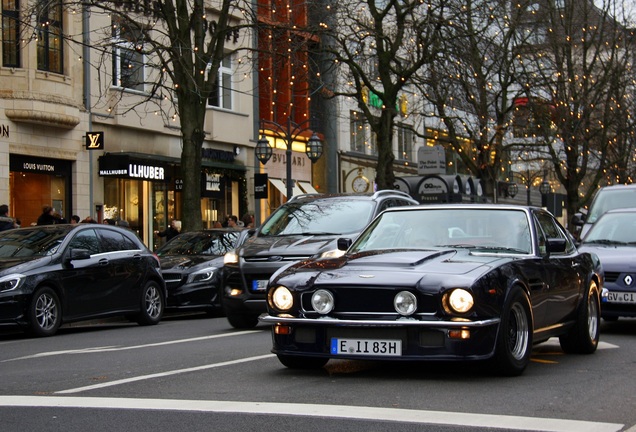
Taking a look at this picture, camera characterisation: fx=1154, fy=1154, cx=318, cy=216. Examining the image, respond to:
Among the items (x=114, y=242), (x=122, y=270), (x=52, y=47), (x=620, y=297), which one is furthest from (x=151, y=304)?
(x=52, y=47)

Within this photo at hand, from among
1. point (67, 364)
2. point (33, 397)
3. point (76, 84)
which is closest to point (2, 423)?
point (33, 397)

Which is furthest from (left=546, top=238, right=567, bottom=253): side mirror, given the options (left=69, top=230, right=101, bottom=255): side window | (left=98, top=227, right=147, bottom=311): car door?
(left=98, top=227, right=147, bottom=311): car door

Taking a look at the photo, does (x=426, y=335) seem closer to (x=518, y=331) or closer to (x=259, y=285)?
(x=518, y=331)

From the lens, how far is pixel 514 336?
9.32 meters

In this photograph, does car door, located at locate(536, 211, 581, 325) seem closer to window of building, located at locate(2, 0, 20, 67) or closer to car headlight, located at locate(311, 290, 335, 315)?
car headlight, located at locate(311, 290, 335, 315)

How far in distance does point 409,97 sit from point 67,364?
157 feet

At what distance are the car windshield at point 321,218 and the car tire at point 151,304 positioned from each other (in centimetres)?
251

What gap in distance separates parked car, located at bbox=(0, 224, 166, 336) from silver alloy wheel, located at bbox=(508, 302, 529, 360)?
25.5 feet

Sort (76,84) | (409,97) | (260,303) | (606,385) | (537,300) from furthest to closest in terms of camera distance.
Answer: (409,97) < (76,84) < (260,303) < (537,300) < (606,385)

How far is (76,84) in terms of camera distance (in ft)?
102

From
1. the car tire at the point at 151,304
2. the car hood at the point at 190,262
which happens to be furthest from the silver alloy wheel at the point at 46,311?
the car hood at the point at 190,262

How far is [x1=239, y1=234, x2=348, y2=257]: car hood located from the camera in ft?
49.9

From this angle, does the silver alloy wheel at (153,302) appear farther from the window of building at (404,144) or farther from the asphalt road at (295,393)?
the window of building at (404,144)

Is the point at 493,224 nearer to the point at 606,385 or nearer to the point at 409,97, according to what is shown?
the point at 606,385
